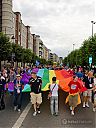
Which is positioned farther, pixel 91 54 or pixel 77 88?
pixel 91 54

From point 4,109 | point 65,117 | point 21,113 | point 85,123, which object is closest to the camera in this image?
point 85,123

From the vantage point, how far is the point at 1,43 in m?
51.0

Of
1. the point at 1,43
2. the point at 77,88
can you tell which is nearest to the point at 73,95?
the point at 77,88

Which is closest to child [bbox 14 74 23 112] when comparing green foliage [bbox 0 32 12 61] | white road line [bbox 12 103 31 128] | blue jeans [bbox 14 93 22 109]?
blue jeans [bbox 14 93 22 109]

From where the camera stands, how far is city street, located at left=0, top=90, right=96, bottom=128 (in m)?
10.6

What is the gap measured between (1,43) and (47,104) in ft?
120

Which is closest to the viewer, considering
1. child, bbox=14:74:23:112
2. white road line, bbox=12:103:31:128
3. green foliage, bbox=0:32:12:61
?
white road line, bbox=12:103:31:128

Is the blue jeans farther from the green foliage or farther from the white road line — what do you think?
the green foliage

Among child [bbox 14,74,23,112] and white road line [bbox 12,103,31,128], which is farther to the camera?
child [bbox 14,74,23,112]

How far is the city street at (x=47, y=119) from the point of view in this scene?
1055 centimetres

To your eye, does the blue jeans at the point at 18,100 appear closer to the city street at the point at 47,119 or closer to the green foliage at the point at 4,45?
the city street at the point at 47,119

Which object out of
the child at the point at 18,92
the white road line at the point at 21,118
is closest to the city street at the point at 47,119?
the white road line at the point at 21,118

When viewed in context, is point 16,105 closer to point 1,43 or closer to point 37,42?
point 1,43

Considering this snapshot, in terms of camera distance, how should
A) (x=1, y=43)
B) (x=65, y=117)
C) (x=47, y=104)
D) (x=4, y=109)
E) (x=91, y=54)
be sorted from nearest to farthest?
(x=65, y=117)
(x=4, y=109)
(x=47, y=104)
(x=1, y=43)
(x=91, y=54)
